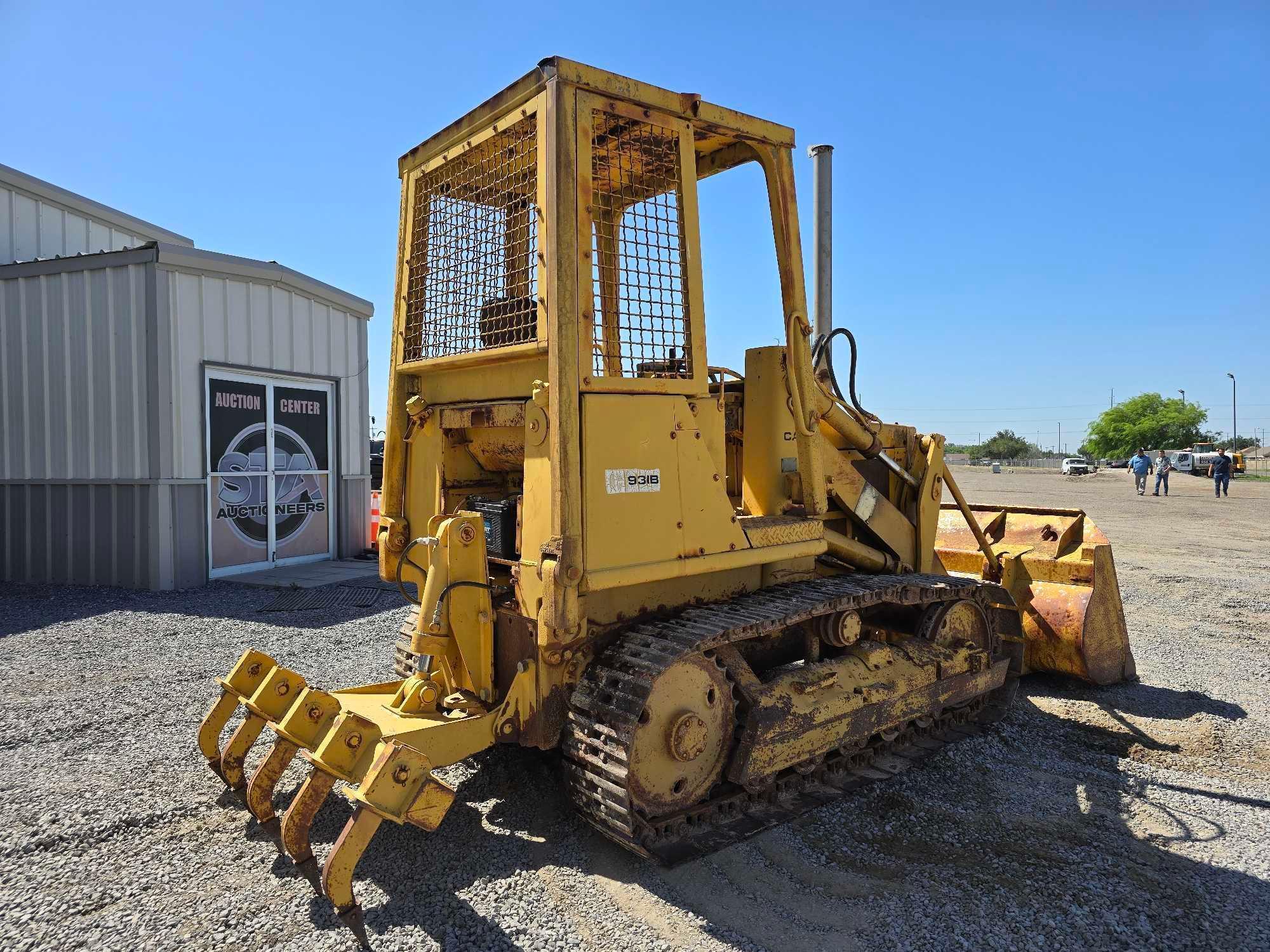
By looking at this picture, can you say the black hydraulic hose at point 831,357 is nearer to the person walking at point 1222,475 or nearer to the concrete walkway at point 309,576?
the concrete walkway at point 309,576

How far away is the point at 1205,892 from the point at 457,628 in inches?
135

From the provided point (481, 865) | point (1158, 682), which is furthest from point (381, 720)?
point (1158, 682)

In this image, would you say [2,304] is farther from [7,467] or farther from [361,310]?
→ [361,310]

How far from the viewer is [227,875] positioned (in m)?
3.62

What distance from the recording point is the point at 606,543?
3691mm

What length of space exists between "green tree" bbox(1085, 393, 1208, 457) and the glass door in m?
78.1

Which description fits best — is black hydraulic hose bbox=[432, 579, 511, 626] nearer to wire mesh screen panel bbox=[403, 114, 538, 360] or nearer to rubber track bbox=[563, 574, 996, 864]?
rubber track bbox=[563, 574, 996, 864]

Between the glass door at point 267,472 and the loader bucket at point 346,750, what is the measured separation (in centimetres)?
728

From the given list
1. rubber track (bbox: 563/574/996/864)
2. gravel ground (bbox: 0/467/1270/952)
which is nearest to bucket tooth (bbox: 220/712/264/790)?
gravel ground (bbox: 0/467/1270/952)

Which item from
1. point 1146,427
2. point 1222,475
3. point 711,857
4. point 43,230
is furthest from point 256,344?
point 1146,427

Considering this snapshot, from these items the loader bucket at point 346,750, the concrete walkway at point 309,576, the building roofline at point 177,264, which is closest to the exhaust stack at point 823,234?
the loader bucket at point 346,750

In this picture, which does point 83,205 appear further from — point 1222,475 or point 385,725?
point 1222,475

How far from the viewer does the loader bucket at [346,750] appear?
3.10 metres

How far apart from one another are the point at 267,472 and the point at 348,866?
9.43m
